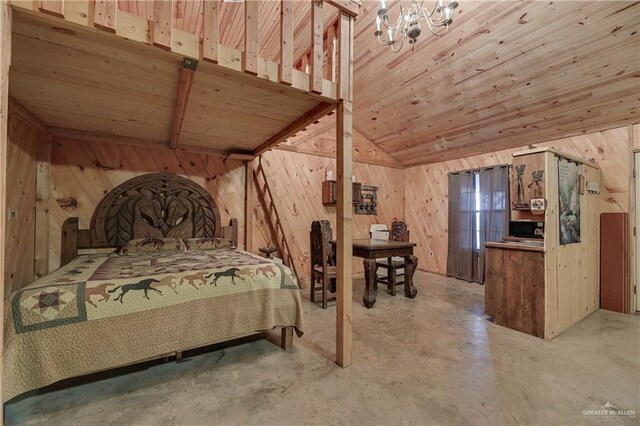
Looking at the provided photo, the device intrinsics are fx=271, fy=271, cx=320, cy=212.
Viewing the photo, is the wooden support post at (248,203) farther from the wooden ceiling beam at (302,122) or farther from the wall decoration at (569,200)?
the wall decoration at (569,200)

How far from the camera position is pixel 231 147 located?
3932 millimetres

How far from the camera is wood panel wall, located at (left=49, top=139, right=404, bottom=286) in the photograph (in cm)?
323

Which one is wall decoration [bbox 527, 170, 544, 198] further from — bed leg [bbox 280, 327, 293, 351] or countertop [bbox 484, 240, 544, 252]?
bed leg [bbox 280, 327, 293, 351]

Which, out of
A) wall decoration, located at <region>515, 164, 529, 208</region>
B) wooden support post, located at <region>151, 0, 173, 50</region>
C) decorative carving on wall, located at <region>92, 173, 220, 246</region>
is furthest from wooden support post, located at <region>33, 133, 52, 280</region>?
wall decoration, located at <region>515, 164, 529, 208</region>

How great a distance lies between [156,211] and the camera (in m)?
3.62

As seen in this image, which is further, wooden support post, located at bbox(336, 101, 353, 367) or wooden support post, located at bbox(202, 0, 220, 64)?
wooden support post, located at bbox(336, 101, 353, 367)

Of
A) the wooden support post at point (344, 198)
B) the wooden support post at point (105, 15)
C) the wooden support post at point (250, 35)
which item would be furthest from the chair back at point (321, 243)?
the wooden support post at point (105, 15)

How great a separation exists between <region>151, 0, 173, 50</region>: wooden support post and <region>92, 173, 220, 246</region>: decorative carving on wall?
2582 millimetres

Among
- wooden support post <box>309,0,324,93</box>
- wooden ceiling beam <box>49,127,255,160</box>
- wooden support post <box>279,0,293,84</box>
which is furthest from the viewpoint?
wooden ceiling beam <box>49,127,255,160</box>

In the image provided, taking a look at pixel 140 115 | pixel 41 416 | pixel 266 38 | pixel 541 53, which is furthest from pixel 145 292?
pixel 541 53

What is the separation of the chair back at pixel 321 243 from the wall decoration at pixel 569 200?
249 cm

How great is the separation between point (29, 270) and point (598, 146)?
7.04m

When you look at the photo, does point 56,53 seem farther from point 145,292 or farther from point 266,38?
point 266,38

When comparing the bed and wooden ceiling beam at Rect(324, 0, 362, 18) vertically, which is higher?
wooden ceiling beam at Rect(324, 0, 362, 18)
